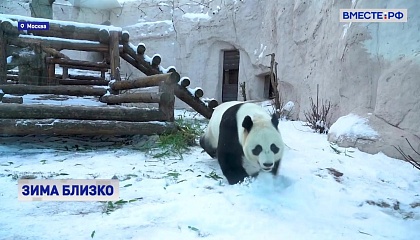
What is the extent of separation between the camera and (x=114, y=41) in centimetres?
673

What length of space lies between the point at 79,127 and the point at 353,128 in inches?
127

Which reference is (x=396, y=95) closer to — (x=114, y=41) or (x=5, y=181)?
(x=5, y=181)

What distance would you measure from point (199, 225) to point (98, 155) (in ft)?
6.99

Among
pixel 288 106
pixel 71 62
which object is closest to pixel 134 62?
pixel 71 62

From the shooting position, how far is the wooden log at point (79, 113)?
12.8 ft

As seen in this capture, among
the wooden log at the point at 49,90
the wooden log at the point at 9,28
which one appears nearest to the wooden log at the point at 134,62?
the wooden log at the point at 49,90

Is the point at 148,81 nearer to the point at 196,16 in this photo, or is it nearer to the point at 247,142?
the point at 247,142

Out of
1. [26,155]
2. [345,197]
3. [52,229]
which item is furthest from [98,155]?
[345,197]

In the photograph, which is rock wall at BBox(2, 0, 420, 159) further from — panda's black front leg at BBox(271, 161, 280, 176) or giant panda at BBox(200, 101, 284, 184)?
giant panda at BBox(200, 101, 284, 184)

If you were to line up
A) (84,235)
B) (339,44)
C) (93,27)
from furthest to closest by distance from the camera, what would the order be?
1. (93,27)
2. (339,44)
3. (84,235)

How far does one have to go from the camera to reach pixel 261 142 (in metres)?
2.61

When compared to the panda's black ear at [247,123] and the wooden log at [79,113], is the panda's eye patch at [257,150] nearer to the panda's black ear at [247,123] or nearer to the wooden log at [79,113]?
the panda's black ear at [247,123]

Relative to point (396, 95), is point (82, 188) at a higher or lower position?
lower

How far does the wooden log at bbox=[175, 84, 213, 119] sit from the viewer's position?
5816mm
